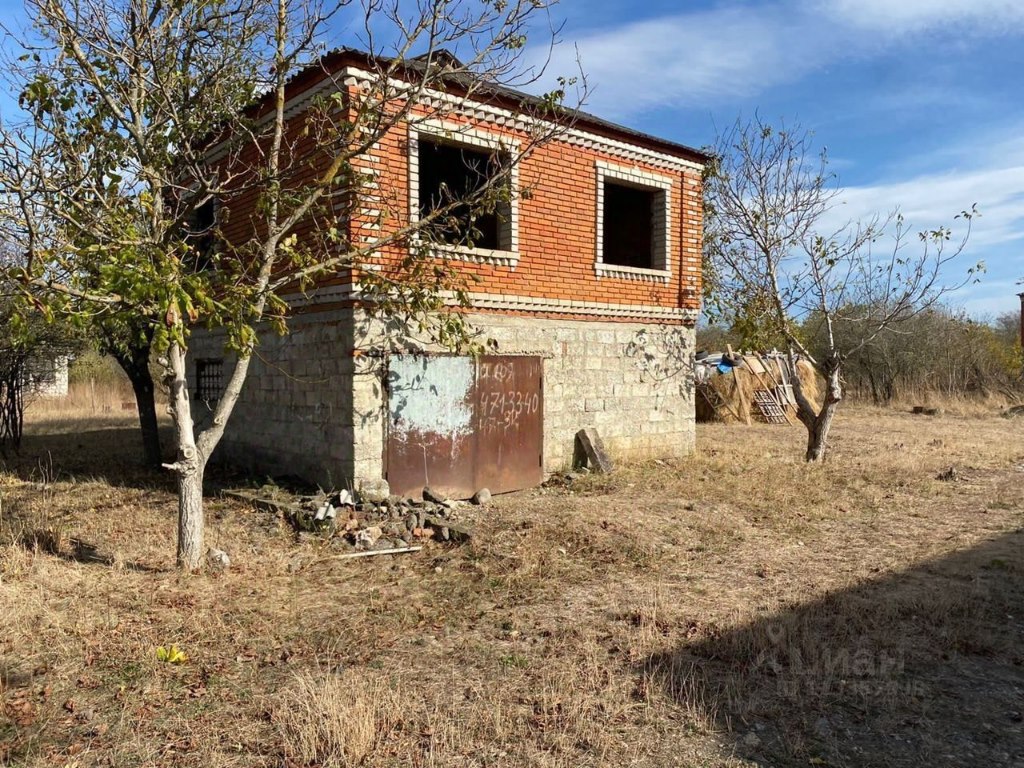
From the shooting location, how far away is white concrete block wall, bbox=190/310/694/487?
28.0 ft

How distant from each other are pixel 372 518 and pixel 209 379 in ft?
17.6

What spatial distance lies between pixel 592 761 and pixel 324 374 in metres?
6.44

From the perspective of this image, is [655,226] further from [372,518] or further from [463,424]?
[372,518]

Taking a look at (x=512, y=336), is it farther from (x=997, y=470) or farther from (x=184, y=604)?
(x=997, y=470)

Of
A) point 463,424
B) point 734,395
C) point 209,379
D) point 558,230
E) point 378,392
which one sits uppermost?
point 558,230

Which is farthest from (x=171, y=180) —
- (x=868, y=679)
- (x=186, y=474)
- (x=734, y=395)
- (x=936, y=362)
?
(x=936, y=362)

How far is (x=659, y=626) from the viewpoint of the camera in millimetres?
5035

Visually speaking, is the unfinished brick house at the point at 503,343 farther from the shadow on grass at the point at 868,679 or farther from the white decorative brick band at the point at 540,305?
the shadow on grass at the point at 868,679

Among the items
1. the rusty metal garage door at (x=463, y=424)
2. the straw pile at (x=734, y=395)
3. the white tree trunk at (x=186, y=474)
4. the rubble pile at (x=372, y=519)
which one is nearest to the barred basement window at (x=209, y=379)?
the rubble pile at (x=372, y=519)

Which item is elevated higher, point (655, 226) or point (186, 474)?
point (655, 226)

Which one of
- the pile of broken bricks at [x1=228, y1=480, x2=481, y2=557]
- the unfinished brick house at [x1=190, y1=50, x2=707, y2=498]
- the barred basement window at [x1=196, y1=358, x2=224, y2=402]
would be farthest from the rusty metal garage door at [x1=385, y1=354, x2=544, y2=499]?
the barred basement window at [x1=196, y1=358, x2=224, y2=402]

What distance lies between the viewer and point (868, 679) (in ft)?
13.8

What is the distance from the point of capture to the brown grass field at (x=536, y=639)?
352cm

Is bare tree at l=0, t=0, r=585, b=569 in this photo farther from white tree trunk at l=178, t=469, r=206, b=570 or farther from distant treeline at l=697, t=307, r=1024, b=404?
distant treeline at l=697, t=307, r=1024, b=404
